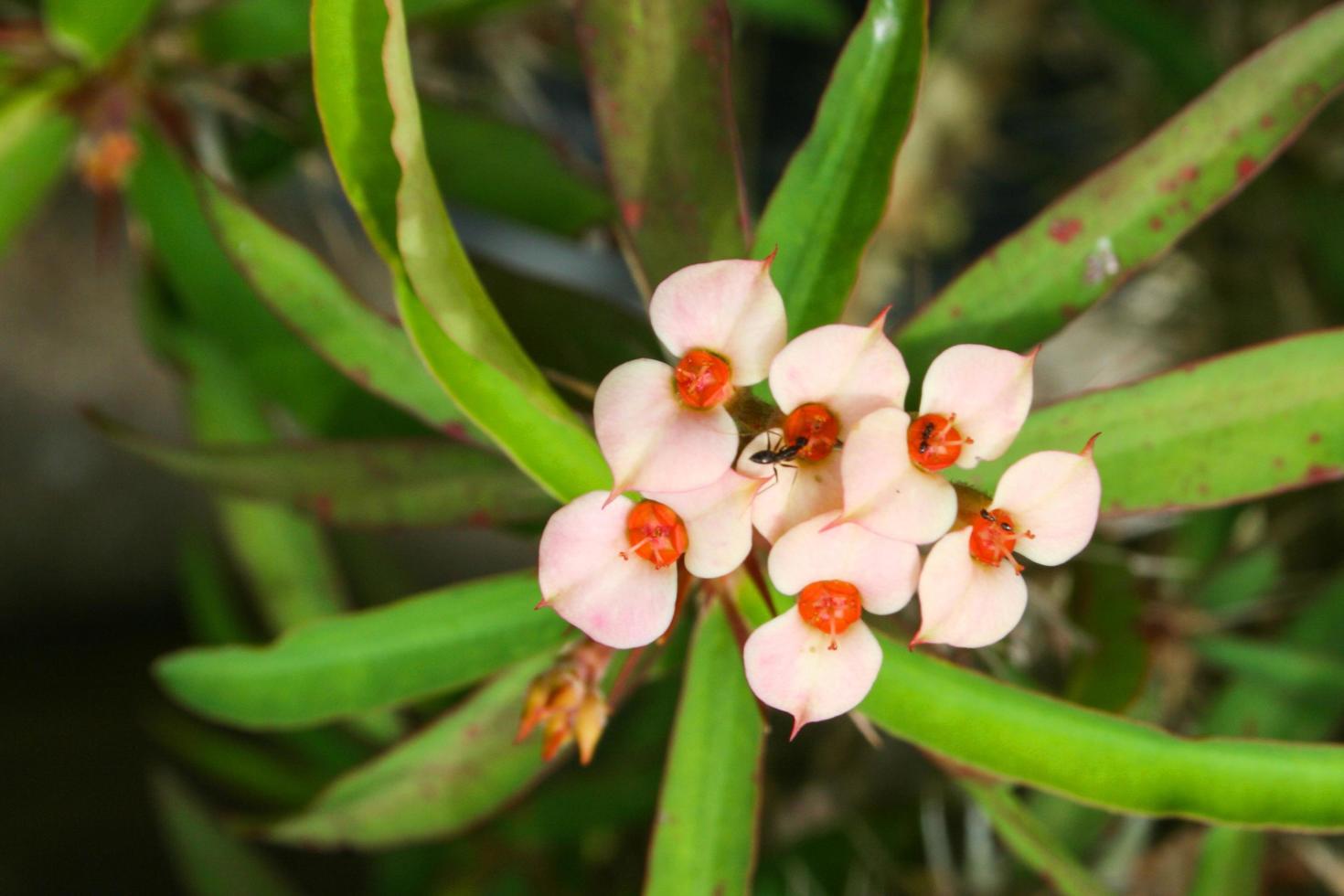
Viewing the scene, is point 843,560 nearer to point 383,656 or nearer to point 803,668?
point 803,668

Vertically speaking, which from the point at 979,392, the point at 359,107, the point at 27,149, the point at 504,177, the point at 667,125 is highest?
the point at 504,177

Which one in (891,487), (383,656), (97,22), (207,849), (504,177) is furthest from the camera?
(207,849)

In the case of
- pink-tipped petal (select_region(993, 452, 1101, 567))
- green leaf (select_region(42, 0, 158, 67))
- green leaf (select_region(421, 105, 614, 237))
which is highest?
green leaf (select_region(421, 105, 614, 237))

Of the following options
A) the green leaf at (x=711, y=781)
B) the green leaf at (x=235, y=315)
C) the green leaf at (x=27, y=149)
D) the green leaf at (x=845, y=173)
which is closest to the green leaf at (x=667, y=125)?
the green leaf at (x=845, y=173)

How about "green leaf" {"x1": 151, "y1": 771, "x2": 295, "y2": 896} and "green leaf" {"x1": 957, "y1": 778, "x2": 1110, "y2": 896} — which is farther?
"green leaf" {"x1": 151, "y1": 771, "x2": 295, "y2": 896}

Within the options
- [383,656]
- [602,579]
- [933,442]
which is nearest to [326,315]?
[383,656]

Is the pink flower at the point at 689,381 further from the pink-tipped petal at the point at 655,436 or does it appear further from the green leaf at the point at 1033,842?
the green leaf at the point at 1033,842

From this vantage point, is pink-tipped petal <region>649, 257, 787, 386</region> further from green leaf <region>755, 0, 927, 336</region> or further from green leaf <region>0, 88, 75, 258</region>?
green leaf <region>0, 88, 75, 258</region>

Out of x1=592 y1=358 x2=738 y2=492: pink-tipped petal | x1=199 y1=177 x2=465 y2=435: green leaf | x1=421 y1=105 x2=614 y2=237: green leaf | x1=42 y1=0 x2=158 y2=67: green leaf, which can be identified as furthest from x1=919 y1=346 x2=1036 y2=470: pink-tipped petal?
x1=42 y1=0 x2=158 y2=67: green leaf
